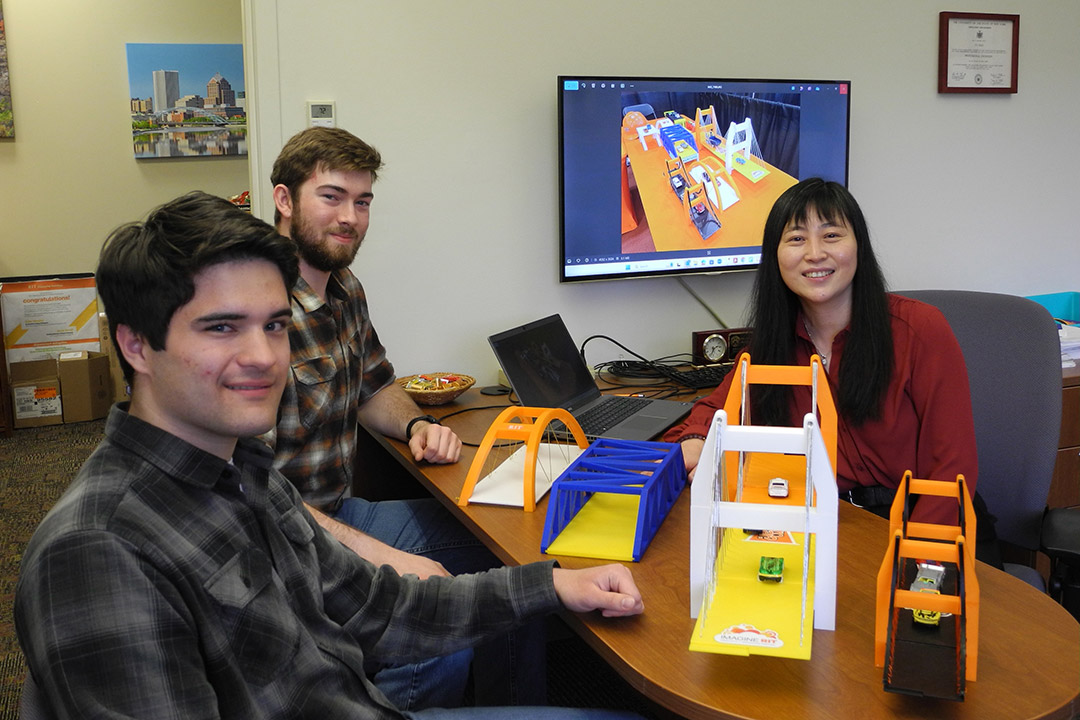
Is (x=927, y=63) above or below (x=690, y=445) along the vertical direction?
above

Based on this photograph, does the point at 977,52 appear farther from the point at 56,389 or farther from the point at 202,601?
the point at 56,389

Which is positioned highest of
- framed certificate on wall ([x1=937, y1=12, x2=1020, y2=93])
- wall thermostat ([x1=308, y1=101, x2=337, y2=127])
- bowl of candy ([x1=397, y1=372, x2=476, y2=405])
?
framed certificate on wall ([x1=937, y1=12, x2=1020, y2=93])

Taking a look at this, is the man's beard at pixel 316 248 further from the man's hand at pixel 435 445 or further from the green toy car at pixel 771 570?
the green toy car at pixel 771 570

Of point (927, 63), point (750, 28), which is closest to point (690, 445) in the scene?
point (750, 28)

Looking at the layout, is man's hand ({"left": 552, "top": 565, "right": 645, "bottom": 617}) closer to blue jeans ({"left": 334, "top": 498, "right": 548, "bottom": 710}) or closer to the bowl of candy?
blue jeans ({"left": 334, "top": 498, "right": 548, "bottom": 710})

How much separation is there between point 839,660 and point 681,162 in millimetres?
1889

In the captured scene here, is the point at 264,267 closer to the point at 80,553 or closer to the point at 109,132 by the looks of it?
the point at 80,553

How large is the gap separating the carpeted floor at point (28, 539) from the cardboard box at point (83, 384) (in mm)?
68

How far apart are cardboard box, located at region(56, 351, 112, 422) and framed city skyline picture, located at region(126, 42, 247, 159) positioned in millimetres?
1138

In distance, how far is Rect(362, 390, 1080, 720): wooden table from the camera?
1065 mm

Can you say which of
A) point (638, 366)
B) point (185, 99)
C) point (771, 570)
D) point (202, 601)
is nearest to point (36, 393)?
point (185, 99)

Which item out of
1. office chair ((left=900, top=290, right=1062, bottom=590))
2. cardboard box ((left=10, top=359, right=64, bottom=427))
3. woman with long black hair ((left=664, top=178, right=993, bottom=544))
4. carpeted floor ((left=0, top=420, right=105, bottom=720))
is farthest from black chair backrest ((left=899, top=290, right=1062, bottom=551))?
cardboard box ((left=10, top=359, right=64, bottom=427))

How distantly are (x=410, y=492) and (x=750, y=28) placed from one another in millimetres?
1712

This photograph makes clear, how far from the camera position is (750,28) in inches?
115
